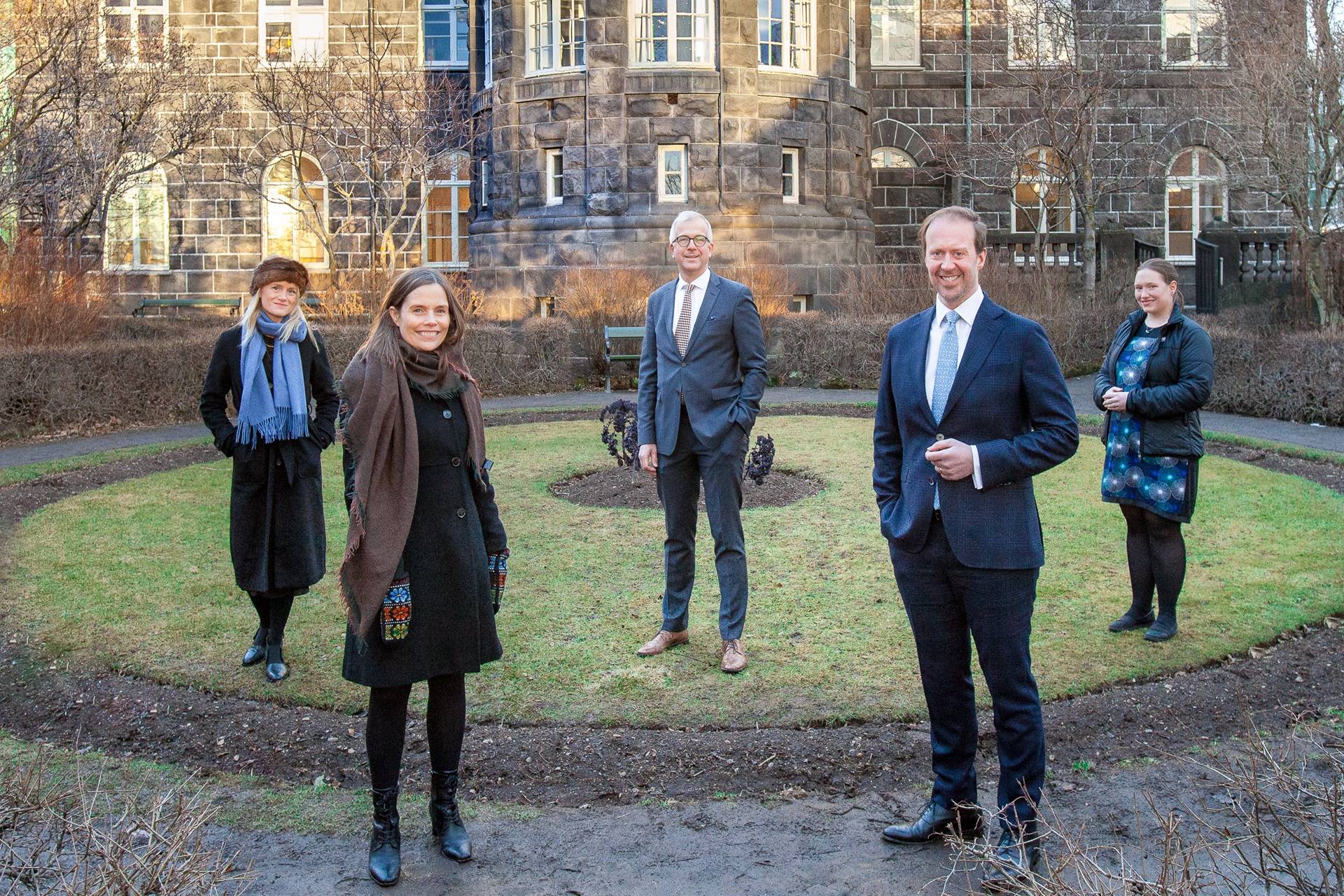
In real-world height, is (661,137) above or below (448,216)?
above

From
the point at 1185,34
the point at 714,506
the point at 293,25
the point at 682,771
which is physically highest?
the point at 293,25

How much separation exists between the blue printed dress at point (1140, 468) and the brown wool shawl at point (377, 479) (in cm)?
385

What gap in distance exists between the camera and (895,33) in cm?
→ 3078

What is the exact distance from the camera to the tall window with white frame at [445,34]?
3044cm

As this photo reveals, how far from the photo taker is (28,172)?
18.2m

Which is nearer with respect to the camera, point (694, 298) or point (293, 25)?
point (694, 298)

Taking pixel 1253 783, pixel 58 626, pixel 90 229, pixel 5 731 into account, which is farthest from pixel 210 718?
pixel 90 229

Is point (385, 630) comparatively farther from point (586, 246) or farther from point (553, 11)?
point (553, 11)

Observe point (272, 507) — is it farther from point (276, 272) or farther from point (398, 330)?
point (398, 330)

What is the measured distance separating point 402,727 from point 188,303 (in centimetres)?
2705

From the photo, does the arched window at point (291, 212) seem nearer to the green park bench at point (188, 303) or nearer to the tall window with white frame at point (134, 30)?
the green park bench at point (188, 303)

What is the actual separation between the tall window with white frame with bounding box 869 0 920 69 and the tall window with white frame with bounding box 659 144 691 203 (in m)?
7.67

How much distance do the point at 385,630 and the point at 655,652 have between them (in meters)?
2.59

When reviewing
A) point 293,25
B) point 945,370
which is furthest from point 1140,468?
point 293,25
